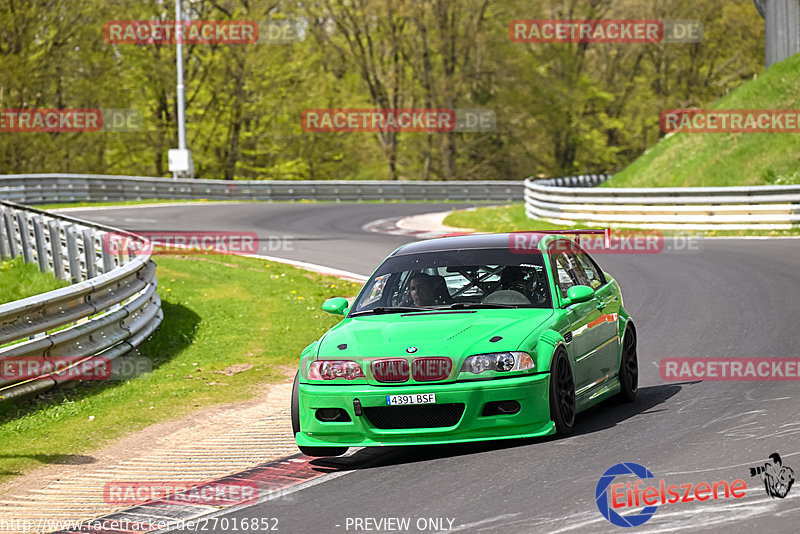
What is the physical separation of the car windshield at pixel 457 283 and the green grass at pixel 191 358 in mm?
2208

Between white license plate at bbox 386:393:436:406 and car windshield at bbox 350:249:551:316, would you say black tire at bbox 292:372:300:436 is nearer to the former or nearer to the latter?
white license plate at bbox 386:393:436:406

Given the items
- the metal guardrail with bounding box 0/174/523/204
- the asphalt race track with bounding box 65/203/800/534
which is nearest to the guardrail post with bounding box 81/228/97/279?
the asphalt race track with bounding box 65/203/800/534

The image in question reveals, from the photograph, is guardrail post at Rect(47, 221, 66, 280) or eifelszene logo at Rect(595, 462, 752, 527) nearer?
eifelszene logo at Rect(595, 462, 752, 527)

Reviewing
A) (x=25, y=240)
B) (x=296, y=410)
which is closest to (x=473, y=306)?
(x=296, y=410)

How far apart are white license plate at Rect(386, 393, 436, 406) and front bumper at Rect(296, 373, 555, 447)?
0.08 feet

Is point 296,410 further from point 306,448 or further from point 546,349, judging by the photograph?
point 546,349

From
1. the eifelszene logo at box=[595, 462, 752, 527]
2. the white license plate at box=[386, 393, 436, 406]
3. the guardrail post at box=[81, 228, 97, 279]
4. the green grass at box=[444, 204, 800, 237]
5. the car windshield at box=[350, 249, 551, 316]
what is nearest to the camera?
the eifelszene logo at box=[595, 462, 752, 527]

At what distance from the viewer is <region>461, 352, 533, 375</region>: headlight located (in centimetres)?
732

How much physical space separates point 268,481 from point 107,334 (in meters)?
4.39

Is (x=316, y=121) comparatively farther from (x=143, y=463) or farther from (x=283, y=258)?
(x=143, y=463)

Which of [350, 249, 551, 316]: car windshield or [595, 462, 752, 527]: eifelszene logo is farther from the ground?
[350, 249, 551, 316]: car windshield

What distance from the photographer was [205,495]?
22.9 feet

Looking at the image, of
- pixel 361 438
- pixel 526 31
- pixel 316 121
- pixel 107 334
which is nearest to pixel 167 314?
pixel 107 334

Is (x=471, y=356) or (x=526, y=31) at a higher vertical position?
(x=526, y=31)
